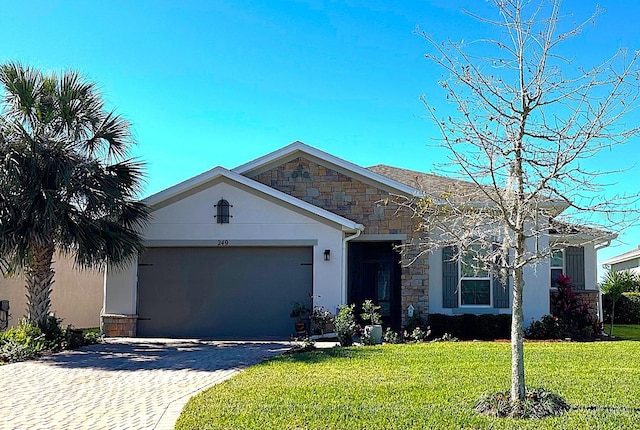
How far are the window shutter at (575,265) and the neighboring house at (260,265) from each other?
162 inches

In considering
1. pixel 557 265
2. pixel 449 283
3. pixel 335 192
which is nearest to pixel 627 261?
pixel 557 265

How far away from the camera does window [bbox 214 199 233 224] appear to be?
16094 mm

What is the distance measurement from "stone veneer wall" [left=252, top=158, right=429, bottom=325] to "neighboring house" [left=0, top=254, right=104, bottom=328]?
7221 mm

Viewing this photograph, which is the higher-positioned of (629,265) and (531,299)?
(629,265)

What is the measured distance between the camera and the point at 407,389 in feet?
28.3

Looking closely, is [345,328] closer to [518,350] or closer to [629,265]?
[518,350]

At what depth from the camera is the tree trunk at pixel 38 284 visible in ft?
45.8

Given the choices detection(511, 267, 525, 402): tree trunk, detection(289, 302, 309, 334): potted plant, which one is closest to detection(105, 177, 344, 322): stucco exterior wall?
detection(289, 302, 309, 334): potted plant

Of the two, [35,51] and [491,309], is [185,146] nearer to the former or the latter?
[35,51]

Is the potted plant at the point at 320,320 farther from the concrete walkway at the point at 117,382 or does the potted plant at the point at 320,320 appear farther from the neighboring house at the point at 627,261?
the neighboring house at the point at 627,261

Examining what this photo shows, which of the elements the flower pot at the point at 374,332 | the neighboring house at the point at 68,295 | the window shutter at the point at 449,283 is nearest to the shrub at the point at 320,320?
the flower pot at the point at 374,332

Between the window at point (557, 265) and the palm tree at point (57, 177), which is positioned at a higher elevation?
the palm tree at point (57, 177)

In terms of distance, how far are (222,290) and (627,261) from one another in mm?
29118

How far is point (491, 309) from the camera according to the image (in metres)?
16.6
